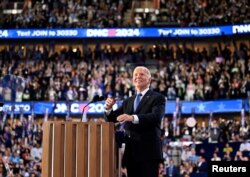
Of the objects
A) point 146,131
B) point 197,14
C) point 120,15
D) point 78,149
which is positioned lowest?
point 78,149

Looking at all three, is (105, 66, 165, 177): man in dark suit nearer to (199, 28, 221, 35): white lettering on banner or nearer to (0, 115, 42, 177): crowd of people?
(0, 115, 42, 177): crowd of people

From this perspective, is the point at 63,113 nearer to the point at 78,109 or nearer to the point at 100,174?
the point at 78,109

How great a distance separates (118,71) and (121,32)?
2.04 metres

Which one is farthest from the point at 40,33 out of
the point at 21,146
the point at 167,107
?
the point at 21,146

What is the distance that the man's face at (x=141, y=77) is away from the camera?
4.05 m

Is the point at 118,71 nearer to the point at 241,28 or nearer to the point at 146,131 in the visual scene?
the point at 241,28

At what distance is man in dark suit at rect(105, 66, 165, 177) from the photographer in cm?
397

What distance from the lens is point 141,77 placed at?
13.4 feet

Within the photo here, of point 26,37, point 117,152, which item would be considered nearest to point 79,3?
point 26,37

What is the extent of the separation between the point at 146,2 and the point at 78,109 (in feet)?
28.1

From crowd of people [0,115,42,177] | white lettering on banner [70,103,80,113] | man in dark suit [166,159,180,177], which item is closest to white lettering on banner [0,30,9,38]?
white lettering on banner [70,103,80,113]

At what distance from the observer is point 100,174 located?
3.70 metres

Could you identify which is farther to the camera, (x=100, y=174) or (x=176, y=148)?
(x=176, y=148)

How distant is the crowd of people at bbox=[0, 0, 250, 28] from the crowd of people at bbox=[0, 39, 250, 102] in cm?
120
